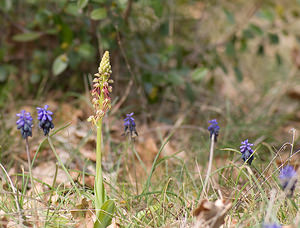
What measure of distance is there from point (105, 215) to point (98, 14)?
1582 mm

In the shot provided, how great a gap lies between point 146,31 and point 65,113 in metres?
1.07

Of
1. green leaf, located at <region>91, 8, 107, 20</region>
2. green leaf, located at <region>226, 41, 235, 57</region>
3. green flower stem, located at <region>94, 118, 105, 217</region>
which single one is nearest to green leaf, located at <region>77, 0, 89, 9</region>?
green leaf, located at <region>91, 8, 107, 20</region>

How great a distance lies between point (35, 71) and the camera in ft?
10.8

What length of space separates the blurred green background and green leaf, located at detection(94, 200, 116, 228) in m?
1.49

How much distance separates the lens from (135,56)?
3275 mm

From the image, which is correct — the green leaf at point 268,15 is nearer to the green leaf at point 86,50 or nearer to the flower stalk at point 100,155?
the green leaf at point 86,50

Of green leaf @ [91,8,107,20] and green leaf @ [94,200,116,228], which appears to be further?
green leaf @ [91,8,107,20]

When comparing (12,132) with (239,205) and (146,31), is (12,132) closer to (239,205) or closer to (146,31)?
(146,31)

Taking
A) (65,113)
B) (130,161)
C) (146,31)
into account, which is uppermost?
(146,31)

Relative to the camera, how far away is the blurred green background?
2996 mm

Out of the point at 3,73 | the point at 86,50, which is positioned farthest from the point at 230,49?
the point at 3,73

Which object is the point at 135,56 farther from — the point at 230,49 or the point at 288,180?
the point at 288,180

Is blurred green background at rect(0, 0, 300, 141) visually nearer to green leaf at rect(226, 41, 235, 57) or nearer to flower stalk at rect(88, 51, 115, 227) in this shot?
green leaf at rect(226, 41, 235, 57)

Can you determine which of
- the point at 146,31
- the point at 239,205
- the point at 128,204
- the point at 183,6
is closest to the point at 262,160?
the point at 239,205
